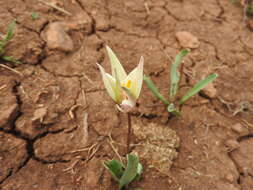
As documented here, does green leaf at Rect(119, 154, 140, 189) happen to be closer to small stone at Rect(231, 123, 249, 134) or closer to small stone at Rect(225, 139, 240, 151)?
small stone at Rect(225, 139, 240, 151)

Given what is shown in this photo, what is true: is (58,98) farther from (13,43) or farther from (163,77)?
(163,77)

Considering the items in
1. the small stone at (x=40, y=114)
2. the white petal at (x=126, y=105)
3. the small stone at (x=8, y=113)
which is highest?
the white petal at (x=126, y=105)

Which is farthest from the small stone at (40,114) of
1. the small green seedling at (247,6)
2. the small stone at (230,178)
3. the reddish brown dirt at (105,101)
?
the small green seedling at (247,6)

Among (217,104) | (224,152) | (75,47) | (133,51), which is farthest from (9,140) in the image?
(217,104)

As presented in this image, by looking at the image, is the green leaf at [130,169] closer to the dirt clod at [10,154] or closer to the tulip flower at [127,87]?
the tulip flower at [127,87]

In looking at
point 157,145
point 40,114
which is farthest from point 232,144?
point 40,114

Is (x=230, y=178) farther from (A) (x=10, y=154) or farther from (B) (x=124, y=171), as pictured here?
(A) (x=10, y=154)
